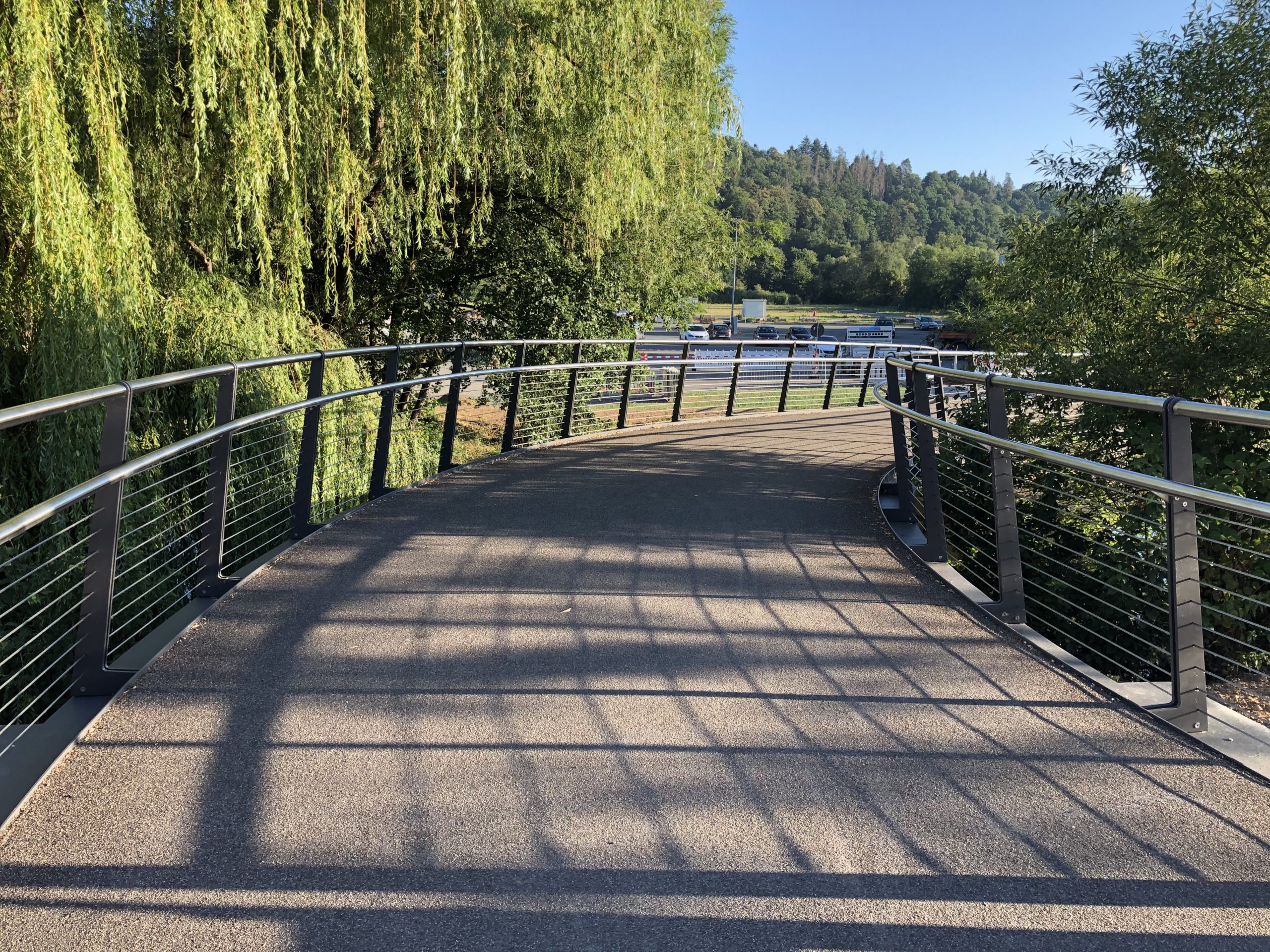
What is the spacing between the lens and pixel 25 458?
677 cm

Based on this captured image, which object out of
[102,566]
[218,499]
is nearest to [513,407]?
[218,499]

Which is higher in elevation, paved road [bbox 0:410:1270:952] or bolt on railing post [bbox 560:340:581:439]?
bolt on railing post [bbox 560:340:581:439]

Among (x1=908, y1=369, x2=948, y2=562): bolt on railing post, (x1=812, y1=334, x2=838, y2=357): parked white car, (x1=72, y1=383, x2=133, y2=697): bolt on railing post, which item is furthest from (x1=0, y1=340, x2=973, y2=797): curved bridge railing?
(x1=908, y1=369, x2=948, y2=562): bolt on railing post

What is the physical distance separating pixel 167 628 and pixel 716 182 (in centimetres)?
1580

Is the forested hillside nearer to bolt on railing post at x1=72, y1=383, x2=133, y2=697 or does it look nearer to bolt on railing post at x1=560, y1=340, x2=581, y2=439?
bolt on railing post at x1=560, y1=340, x2=581, y2=439

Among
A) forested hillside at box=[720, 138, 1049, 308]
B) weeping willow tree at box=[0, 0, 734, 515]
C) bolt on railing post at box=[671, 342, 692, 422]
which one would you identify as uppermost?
forested hillside at box=[720, 138, 1049, 308]

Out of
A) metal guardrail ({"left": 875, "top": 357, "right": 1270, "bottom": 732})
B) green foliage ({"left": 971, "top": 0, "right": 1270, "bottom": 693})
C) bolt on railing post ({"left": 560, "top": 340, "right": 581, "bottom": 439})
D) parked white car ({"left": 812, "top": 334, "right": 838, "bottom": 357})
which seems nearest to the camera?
metal guardrail ({"left": 875, "top": 357, "right": 1270, "bottom": 732})

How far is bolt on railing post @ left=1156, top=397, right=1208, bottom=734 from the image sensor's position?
3.62m

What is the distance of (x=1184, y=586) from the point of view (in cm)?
369

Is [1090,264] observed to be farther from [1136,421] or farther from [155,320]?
[155,320]

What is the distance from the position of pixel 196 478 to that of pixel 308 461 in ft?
8.35

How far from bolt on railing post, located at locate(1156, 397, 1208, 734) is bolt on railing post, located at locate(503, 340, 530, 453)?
770 cm

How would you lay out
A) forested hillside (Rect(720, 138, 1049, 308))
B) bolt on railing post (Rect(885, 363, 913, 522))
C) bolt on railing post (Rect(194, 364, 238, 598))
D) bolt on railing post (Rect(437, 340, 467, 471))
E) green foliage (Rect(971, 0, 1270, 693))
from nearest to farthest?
bolt on railing post (Rect(194, 364, 238, 598))
bolt on railing post (Rect(885, 363, 913, 522))
bolt on railing post (Rect(437, 340, 467, 471))
green foliage (Rect(971, 0, 1270, 693))
forested hillside (Rect(720, 138, 1049, 308))

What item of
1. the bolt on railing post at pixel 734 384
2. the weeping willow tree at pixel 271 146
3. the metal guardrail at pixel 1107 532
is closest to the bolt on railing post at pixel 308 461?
the weeping willow tree at pixel 271 146
